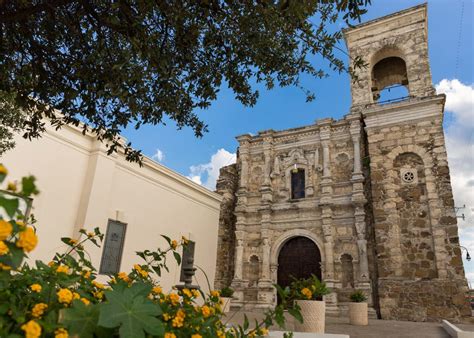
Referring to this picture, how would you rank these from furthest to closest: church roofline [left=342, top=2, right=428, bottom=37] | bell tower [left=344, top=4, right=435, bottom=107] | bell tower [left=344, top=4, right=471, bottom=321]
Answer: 1. church roofline [left=342, top=2, right=428, bottom=37]
2. bell tower [left=344, top=4, right=435, bottom=107]
3. bell tower [left=344, top=4, right=471, bottom=321]

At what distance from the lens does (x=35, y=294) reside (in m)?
1.31

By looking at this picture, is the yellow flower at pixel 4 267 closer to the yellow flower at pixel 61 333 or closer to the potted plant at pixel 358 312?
the yellow flower at pixel 61 333

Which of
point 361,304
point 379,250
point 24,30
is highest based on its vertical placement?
point 24,30

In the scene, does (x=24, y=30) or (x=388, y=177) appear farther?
(x=388, y=177)

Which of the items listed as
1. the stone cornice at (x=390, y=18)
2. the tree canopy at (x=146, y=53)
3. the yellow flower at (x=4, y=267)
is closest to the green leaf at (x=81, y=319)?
the yellow flower at (x=4, y=267)

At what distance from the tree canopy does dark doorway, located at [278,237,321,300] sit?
10631 millimetres

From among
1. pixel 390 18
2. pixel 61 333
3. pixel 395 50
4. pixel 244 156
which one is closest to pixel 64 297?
pixel 61 333

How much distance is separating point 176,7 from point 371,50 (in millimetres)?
13426

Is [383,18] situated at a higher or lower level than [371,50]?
higher

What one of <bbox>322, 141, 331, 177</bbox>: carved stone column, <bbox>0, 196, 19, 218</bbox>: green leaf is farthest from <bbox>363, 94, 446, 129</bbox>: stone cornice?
<bbox>0, 196, 19, 218</bbox>: green leaf

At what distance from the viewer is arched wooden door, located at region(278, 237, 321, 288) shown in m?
13.8

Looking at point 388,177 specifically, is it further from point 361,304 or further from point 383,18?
point 383,18

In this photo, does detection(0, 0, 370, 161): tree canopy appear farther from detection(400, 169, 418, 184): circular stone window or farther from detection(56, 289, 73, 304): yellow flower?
detection(400, 169, 418, 184): circular stone window

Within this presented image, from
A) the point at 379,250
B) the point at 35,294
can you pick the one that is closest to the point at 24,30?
the point at 35,294
